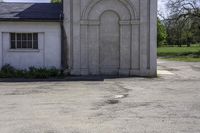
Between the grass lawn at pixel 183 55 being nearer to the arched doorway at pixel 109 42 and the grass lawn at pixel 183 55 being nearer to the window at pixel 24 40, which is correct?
the arched doorway at pixel 109 42

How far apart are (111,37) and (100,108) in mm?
13163

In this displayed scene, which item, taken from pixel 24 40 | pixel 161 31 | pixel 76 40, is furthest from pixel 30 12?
pixel 161 31

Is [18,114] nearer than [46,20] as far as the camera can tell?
Yes

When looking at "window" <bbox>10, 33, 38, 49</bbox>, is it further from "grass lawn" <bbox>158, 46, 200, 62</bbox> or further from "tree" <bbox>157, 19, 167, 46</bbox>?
"tree" <bbox>157, 19, 167, 46</bbox>

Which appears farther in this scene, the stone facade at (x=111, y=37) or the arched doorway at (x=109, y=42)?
the arched doorway at (x=109, y=42)

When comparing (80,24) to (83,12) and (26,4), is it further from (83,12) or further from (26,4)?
(26,4)

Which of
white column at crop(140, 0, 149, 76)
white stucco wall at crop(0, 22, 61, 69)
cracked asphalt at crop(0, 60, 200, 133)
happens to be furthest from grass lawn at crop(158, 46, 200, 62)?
cracked asphalt at crop(0, 60, 200, 133)

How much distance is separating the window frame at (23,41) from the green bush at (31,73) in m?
1.28

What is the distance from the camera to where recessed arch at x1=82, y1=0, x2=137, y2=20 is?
26594 mm

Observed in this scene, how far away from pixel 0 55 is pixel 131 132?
1751 cm

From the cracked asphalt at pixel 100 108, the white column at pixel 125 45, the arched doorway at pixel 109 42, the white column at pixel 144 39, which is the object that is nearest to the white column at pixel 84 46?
the arched doorway at pixel 109 42

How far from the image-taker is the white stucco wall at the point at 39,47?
86.9ft

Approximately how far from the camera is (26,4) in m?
29.9

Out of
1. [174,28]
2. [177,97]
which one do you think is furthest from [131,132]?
[174,28]
